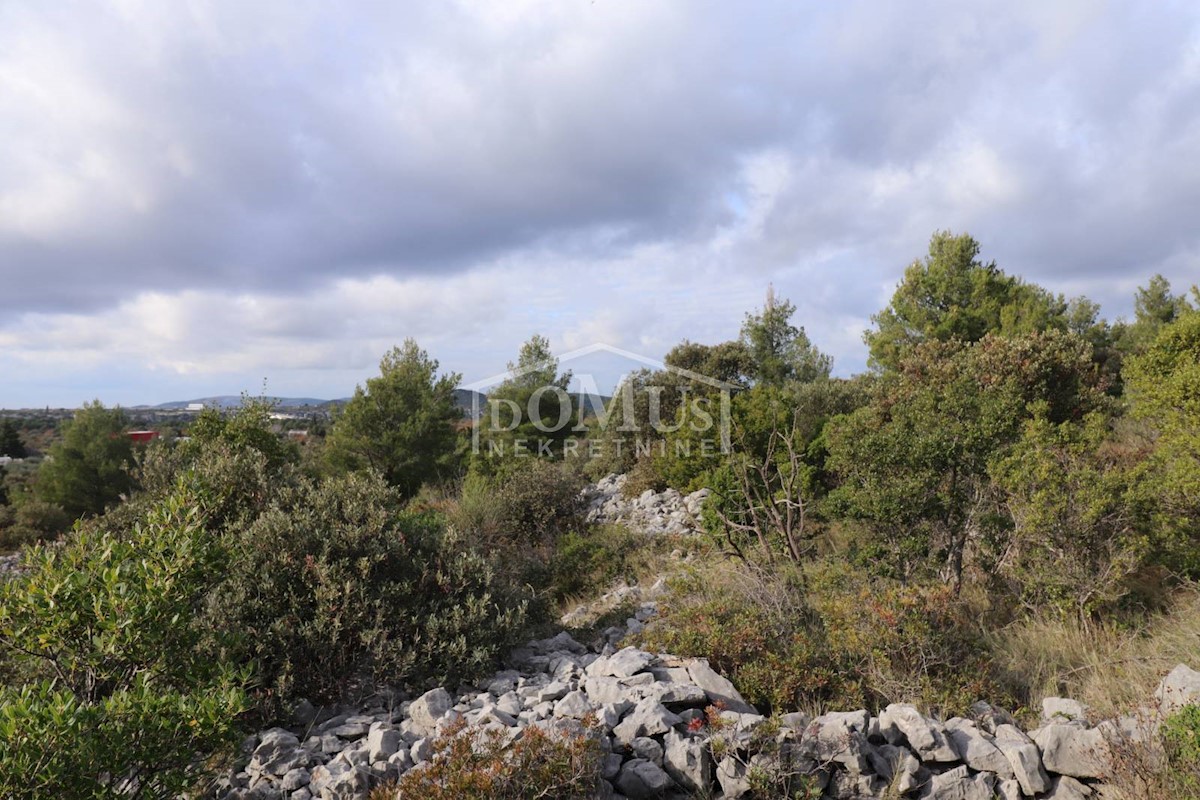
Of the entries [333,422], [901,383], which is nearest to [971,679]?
[901,383]

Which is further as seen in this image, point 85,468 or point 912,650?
point 85,468

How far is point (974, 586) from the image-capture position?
601 centimetres

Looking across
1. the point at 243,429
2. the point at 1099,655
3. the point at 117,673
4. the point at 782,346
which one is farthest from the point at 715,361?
the point at 117,673

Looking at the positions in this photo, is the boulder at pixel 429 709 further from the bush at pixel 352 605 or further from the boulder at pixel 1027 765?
Answer: the boulder at pixel 1027 765

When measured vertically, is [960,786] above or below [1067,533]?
below

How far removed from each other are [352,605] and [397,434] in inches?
533

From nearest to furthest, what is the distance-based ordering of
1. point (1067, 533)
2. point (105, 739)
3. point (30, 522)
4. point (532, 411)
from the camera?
point (105, 739) < point (1067, 533) < point (30, 522) < point (532, 411)

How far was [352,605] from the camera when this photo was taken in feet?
14.2

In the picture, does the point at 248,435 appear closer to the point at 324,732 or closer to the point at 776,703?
the point at 324,732

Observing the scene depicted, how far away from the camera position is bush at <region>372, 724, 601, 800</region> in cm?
284

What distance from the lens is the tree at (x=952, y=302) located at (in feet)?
58.1

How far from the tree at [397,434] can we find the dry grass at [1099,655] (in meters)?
14.6

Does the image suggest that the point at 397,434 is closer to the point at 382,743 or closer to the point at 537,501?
the point at 537,501

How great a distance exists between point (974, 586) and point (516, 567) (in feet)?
15.6
